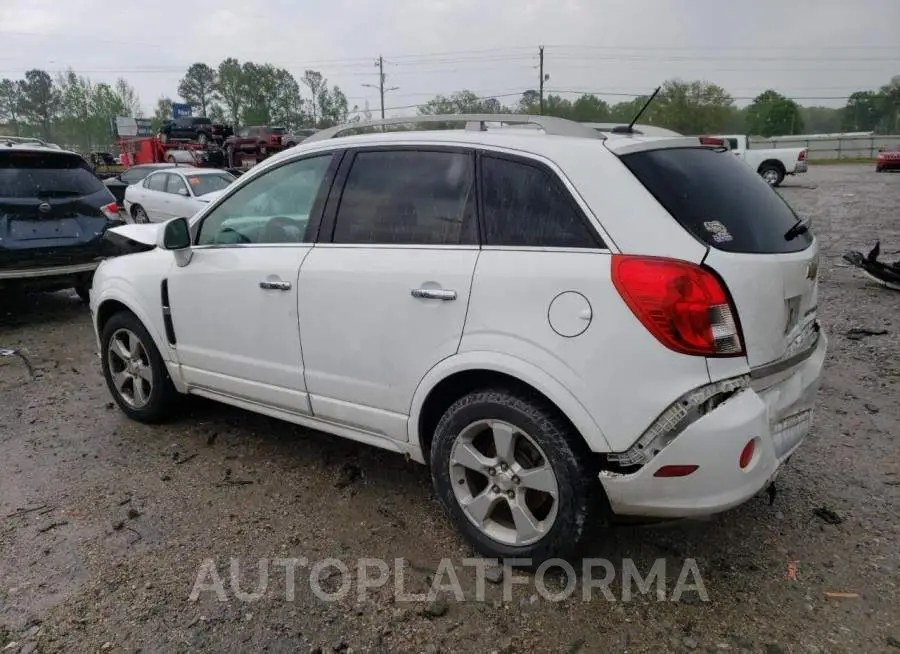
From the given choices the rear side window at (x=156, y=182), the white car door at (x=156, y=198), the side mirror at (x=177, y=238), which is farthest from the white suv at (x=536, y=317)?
the rear side window at (x=156, y=182)

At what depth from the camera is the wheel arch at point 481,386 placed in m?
2.39

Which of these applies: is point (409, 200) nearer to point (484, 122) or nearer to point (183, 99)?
point (484, 122)

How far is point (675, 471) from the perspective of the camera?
2.31 m

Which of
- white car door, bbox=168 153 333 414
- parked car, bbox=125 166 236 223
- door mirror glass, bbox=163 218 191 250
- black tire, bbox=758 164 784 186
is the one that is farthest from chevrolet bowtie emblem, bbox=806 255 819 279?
black tire, bbox=758 164 784 186

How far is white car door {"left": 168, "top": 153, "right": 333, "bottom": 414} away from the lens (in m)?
3.31

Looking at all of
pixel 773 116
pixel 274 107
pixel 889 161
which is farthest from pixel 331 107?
pixel 889 161

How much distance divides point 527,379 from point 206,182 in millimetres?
13084

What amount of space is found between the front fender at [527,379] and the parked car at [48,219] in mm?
5669

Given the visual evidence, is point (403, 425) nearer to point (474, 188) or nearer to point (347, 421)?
point (347, 421)

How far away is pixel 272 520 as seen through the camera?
3.16 m

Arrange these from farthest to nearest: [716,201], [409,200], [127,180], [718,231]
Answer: [127,180] → [409,200] → [716,201] → [718,231]

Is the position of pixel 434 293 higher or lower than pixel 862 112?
lower

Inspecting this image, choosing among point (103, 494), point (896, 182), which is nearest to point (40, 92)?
point (896, 182)

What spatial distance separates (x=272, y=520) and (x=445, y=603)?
1.03m
